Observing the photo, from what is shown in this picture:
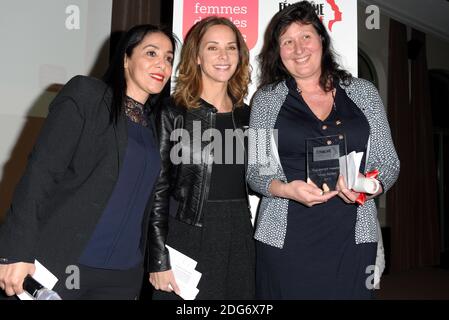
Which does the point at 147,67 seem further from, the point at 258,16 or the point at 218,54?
the point at 258,16

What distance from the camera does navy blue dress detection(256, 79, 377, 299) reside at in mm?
1801

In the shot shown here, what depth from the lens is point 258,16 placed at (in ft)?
9.15

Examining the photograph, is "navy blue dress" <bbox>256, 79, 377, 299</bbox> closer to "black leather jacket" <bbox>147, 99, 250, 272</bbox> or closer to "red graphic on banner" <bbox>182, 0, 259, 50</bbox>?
"black leather jacket" <bbox>147, 99, 250, 272</bbox>

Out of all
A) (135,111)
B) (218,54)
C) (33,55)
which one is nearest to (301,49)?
(218,54)

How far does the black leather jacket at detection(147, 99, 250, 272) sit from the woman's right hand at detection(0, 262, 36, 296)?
0.62 metres

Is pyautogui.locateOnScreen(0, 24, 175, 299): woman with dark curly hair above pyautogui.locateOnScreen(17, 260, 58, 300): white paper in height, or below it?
above

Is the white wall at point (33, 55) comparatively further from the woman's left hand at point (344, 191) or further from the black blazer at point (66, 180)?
the woman's left hand at point (344, 191)

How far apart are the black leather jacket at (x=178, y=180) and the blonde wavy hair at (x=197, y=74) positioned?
2.6 inches

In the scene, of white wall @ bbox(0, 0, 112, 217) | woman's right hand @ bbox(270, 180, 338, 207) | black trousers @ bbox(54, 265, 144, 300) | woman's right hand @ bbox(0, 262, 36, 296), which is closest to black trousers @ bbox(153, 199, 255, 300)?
black trousers @ bbox(54, 265, 144, 300)

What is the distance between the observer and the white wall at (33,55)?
3254 mm
